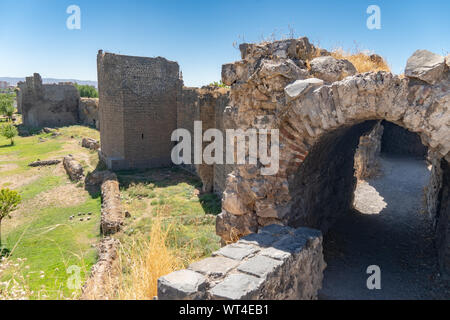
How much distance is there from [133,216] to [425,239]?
7.62 meters

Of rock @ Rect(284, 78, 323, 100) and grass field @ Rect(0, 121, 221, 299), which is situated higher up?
rock @ Rect(284, 78, 323, 100)

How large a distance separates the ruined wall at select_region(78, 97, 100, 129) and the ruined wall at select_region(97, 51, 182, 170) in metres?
13.2

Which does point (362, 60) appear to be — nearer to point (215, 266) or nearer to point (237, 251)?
point (237, 251)

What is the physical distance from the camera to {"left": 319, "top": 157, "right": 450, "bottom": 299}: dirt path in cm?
468

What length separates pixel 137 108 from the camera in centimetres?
1530

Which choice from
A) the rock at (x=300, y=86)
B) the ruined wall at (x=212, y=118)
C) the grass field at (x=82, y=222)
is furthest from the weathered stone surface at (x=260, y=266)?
the ruined wall at (x=212, y=118)

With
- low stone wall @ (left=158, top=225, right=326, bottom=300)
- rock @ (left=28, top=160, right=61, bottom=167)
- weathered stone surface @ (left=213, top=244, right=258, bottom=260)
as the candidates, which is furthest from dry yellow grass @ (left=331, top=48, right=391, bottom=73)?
rock @ (left=28, top=160, right=61, bottom=167)

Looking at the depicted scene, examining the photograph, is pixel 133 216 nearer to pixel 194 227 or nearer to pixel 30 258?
pixel 194 227

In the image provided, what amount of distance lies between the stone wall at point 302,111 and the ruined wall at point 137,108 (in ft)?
35.2

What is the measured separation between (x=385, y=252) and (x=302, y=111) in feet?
10.3

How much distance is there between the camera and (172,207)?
35.4 feet

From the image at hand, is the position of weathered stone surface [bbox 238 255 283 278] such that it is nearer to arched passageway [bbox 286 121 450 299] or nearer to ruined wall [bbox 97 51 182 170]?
arched passageway [bbox 286 121 450 299]

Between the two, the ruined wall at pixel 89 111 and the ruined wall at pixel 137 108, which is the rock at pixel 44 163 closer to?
the ruined wall at pixel 137 108
